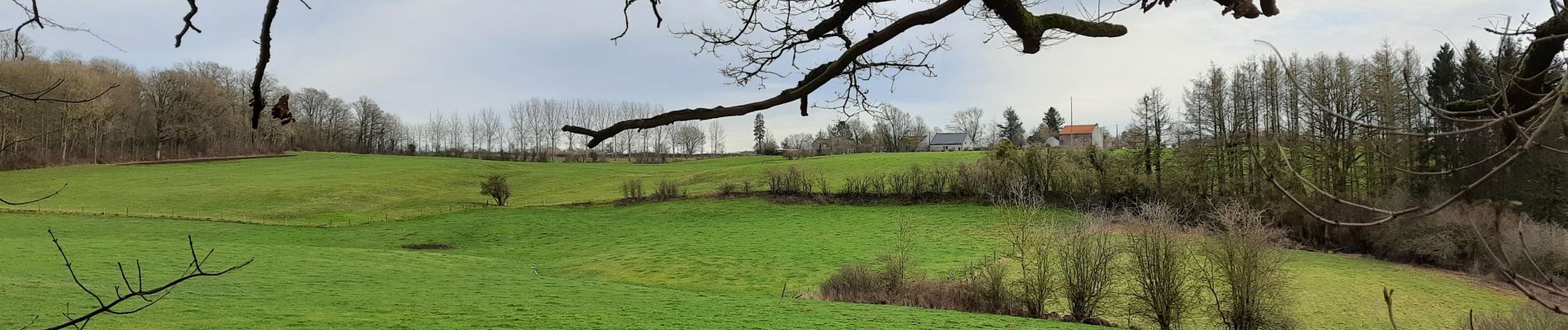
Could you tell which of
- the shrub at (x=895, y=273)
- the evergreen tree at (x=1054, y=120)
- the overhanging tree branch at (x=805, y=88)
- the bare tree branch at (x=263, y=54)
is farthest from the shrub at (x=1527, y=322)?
the evergreen tree at (x=1054, y=120)

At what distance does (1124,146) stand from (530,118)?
5799cm

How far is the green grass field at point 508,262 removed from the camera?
15.6 meters

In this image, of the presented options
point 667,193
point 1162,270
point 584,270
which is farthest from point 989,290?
point 667,193

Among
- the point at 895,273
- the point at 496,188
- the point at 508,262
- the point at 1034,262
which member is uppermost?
the point at 496,188

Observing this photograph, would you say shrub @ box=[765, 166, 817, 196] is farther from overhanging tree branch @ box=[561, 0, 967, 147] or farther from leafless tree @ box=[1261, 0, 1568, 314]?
overhanging tree branch @ box=[561, 0, 967, 147]

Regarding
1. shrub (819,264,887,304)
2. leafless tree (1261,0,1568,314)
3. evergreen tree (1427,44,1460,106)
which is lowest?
shrub (819,264,887,304)

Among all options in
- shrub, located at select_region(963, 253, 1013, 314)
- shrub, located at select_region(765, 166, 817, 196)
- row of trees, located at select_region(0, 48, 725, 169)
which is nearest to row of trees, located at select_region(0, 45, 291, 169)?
row of trees, located at select_region(0, 48, 725, 169)

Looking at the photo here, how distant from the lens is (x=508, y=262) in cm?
2919

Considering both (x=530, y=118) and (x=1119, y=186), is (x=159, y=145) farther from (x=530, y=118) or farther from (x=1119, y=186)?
(x=1119, y=186)

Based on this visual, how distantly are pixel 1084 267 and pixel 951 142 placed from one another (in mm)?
86315

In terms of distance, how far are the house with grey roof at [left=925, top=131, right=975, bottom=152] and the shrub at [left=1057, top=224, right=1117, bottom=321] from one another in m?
83.2

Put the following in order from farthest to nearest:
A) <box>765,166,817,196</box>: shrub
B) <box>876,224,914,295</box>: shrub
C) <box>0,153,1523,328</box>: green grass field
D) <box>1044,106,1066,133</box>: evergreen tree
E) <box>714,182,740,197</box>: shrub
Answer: <box>1044,106,1066,133</box>: evergreen tree → <box>714,182,740,197</box>: shrub → <box>765,166,817,196</box>: shrub → <box>876,224,914,295</box>: shrub → <box>0,153,1523,328</box>: green grass field

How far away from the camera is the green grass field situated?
1564cm

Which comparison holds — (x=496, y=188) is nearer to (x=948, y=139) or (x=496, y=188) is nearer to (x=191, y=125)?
(x=191, y=125)
